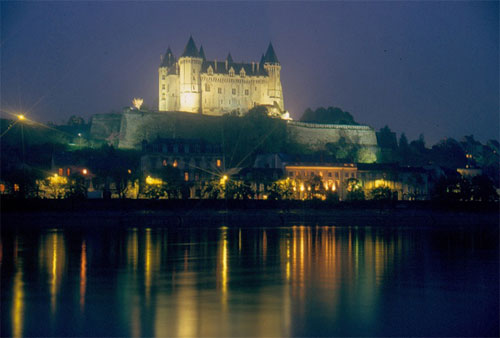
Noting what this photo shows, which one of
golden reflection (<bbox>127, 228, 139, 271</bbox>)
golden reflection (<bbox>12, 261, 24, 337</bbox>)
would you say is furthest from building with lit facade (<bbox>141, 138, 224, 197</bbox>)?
golden reflection (<bbox>12, 261, 24, 337</bbox>)

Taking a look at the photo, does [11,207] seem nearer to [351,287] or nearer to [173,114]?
[351,287]

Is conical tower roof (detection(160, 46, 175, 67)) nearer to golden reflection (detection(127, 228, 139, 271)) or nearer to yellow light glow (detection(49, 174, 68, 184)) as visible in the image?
yellow light glow (detection(49, 174, 68, 184))

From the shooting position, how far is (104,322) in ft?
37.4

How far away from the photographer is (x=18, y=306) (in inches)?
502

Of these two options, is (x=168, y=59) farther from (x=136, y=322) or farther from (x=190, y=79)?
(x=136, y=322)

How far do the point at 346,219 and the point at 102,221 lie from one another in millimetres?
16402

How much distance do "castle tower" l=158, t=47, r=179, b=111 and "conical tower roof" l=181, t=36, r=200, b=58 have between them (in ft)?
12.0

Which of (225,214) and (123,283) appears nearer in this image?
(123,283)

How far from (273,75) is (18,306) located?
302 feet

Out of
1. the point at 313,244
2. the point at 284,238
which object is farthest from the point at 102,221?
the point at 313,244

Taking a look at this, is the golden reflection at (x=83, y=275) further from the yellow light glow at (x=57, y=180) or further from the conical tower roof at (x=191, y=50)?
the conical tower roof at (x=191, y=50)

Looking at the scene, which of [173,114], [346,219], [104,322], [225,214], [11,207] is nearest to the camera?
[104,322]

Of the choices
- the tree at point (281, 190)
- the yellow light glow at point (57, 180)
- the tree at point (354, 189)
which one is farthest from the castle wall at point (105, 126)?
the tree at point (281, 190)

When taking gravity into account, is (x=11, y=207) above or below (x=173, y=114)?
below
